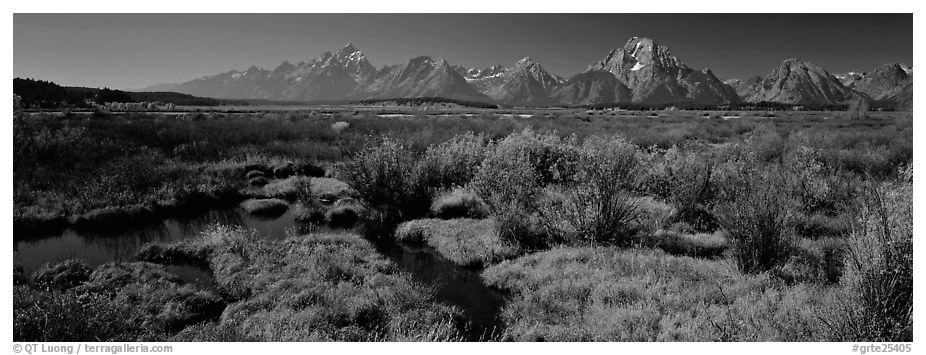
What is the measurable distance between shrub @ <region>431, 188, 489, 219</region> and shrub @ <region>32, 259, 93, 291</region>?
10.5 metres

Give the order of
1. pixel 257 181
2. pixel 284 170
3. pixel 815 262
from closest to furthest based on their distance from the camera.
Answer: pixel 815 262 < pixel 257 181 < pixel 284 170

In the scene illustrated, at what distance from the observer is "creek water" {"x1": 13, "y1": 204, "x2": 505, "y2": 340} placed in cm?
1002

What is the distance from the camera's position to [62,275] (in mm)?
10328

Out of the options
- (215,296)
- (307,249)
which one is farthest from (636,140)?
(215,296)

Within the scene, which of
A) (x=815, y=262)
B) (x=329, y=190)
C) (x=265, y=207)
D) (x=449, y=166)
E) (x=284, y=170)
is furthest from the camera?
(x=284, y=170)

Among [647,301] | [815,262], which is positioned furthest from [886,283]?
[815,262]

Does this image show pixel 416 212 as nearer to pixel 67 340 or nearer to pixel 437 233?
pixel 437 233

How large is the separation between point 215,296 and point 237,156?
21836mm

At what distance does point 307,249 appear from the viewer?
12.3 metres

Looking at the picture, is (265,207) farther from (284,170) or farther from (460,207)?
(460,207)

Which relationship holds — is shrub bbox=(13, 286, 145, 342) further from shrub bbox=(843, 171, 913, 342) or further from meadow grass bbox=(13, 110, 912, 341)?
shrub bbox=(843, 171, 913, 342)

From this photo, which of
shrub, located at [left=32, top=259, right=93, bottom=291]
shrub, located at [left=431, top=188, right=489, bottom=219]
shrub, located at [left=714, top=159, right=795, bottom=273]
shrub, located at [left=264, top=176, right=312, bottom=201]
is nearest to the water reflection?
shrub, located at [left=32, top=259, right=93, bottom=291]

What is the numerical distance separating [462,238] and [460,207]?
10.9 feet

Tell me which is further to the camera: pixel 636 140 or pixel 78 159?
pixel 636 140
